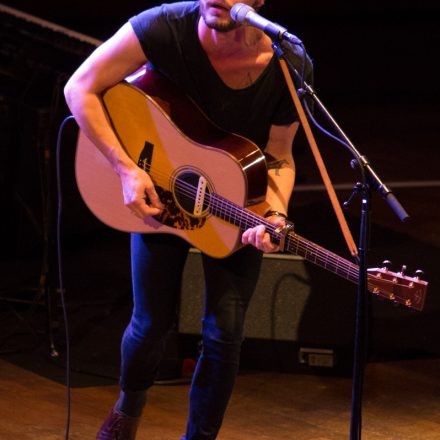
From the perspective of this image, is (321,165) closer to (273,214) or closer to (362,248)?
(362,248)

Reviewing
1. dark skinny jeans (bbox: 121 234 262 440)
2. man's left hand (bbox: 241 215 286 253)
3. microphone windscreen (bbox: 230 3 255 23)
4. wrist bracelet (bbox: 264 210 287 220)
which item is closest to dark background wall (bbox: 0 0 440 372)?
dark skinny jeans (bbox: 121 234 262 440)

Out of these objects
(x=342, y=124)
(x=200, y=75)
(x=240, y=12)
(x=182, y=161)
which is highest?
(x=342, y=124)

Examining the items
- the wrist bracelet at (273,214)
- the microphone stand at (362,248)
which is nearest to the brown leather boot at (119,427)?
the wrist bracelet at (273,214)

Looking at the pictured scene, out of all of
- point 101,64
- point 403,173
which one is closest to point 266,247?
point 101,64

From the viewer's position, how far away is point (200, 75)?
334 cm

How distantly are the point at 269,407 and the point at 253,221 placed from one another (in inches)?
57.1

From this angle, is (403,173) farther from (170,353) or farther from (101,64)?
(101,64)

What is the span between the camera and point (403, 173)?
7.76 m

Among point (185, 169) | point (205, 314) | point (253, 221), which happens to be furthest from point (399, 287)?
point (185, 169)

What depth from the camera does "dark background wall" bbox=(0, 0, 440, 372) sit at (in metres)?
5.43

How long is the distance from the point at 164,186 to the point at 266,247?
1.63ft

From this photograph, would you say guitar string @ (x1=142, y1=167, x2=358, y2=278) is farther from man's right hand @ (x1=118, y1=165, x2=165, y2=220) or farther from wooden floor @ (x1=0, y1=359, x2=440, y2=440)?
wooden floor @ (x1=0, y1=359, x2=440, y2=440)

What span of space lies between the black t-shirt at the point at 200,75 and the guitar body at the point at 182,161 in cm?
6

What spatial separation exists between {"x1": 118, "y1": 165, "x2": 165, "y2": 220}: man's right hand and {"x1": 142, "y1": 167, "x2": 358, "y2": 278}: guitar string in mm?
77
